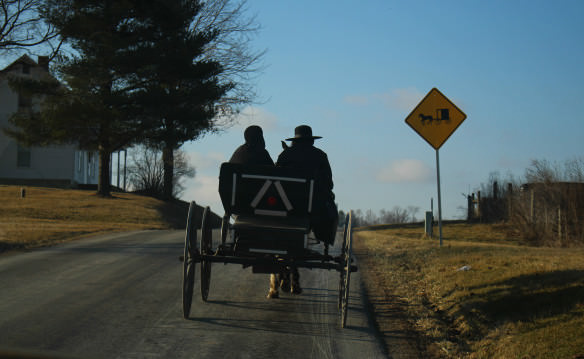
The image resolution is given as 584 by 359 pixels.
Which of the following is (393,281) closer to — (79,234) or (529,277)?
(529,277)

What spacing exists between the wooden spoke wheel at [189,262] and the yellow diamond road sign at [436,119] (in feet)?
27.5

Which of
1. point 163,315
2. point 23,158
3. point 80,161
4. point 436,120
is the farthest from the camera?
point 80,161

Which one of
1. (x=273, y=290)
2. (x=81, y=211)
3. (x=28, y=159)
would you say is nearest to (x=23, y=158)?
(x=28, y=159)

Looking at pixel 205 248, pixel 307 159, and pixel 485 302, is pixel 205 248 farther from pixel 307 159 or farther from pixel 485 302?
pixel 485 302

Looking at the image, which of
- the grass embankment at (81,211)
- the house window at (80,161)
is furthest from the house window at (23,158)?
the grass embankment at (81,211)

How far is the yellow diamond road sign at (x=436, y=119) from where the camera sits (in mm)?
14281

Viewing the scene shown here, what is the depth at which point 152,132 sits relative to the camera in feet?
109

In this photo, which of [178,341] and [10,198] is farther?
[10,198]

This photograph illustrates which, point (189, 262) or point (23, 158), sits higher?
point (23, 158)

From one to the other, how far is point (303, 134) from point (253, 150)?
728mm

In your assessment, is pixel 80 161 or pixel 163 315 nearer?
pixel 163 315

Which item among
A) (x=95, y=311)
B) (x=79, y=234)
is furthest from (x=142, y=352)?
(x=79, y=234)

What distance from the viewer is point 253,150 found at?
28.1ft

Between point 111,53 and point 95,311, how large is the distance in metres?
25.8
